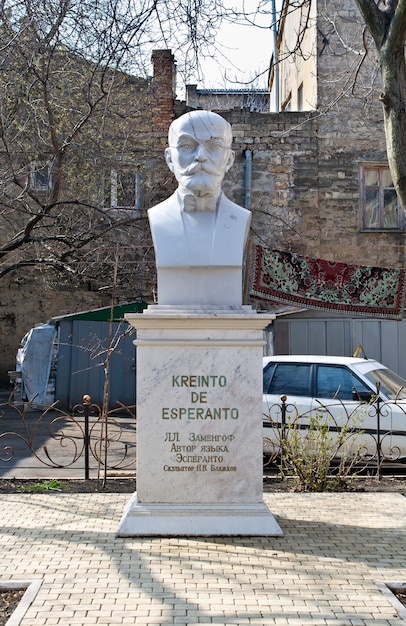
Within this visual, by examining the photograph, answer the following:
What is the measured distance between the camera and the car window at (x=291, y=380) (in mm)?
9297

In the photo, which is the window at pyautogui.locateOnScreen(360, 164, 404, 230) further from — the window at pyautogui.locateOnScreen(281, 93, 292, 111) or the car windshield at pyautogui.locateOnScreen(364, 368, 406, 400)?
the car windshield at pyautogui.locateOnScreen(364, 368, 406, 400)

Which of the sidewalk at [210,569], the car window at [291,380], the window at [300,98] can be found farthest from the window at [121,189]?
the sidewalk at [210,569]

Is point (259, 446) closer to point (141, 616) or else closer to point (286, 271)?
point (141, 616)

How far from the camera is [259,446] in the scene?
543 centimetres

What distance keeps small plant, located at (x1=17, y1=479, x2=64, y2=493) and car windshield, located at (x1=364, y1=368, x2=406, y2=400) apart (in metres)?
4.01

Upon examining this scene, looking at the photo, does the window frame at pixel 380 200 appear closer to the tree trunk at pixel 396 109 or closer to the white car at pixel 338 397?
the white car at pixel 338 397

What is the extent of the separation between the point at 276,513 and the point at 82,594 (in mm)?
2344

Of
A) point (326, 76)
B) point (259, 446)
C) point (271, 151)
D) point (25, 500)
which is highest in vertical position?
point (326, 76)

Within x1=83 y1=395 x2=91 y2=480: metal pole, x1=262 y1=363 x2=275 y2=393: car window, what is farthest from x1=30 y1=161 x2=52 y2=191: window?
x1=83 y1=395 x2=91 y2=480: metal pole

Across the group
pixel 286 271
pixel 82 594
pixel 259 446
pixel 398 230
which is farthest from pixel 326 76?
pixel 82 594

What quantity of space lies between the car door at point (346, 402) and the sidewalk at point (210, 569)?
2.19 m

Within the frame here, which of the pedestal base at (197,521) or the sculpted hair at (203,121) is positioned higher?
the sculpted hair at (203,121)

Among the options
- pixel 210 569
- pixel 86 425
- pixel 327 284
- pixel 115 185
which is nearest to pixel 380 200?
pixel 327 284

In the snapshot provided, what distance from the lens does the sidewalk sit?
12.6 feet
